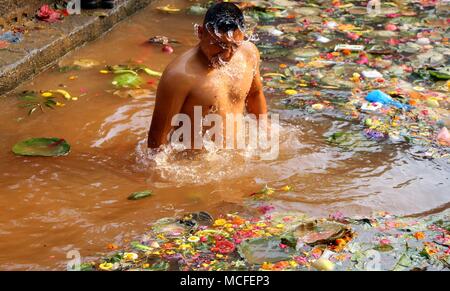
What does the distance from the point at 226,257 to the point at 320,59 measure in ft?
9.86

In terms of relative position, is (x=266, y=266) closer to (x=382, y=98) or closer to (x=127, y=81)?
(x=382, y=98)

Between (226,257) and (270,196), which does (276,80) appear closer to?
(270,196)

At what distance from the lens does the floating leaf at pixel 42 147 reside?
13.6 ft

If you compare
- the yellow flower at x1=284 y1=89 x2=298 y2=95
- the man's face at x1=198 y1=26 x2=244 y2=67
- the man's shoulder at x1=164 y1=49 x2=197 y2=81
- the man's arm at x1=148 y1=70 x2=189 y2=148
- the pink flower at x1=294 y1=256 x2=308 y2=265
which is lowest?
the yellow flower at x1=284 y1=89 x2=298 y2=95

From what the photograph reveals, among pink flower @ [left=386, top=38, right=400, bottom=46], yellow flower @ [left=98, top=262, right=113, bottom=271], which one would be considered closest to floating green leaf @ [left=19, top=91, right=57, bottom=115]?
yellow flower @ [left=98, top=262, right=113, bottom=271]

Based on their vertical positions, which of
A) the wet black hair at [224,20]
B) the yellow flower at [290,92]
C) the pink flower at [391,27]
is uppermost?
the wet black hair at [224,20]

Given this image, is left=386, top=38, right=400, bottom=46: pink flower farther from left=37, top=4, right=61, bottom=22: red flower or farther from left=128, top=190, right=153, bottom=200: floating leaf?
left=128, top=190, right=153, bottom=200: floating leaf

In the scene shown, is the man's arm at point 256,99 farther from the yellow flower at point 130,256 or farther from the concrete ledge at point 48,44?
the concrete ledge at point 48,44

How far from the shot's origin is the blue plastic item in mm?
4824

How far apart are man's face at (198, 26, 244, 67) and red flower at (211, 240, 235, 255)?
3.28 ft

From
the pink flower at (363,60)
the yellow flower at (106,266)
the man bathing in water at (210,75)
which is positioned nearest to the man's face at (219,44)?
the man bathing in water at (210,75)

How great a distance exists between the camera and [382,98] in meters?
4.87

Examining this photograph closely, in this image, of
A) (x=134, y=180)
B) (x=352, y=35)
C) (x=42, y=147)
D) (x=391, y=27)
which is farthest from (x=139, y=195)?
(x=391, y=27)

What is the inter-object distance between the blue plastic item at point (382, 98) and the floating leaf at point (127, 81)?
1640 millimetres
